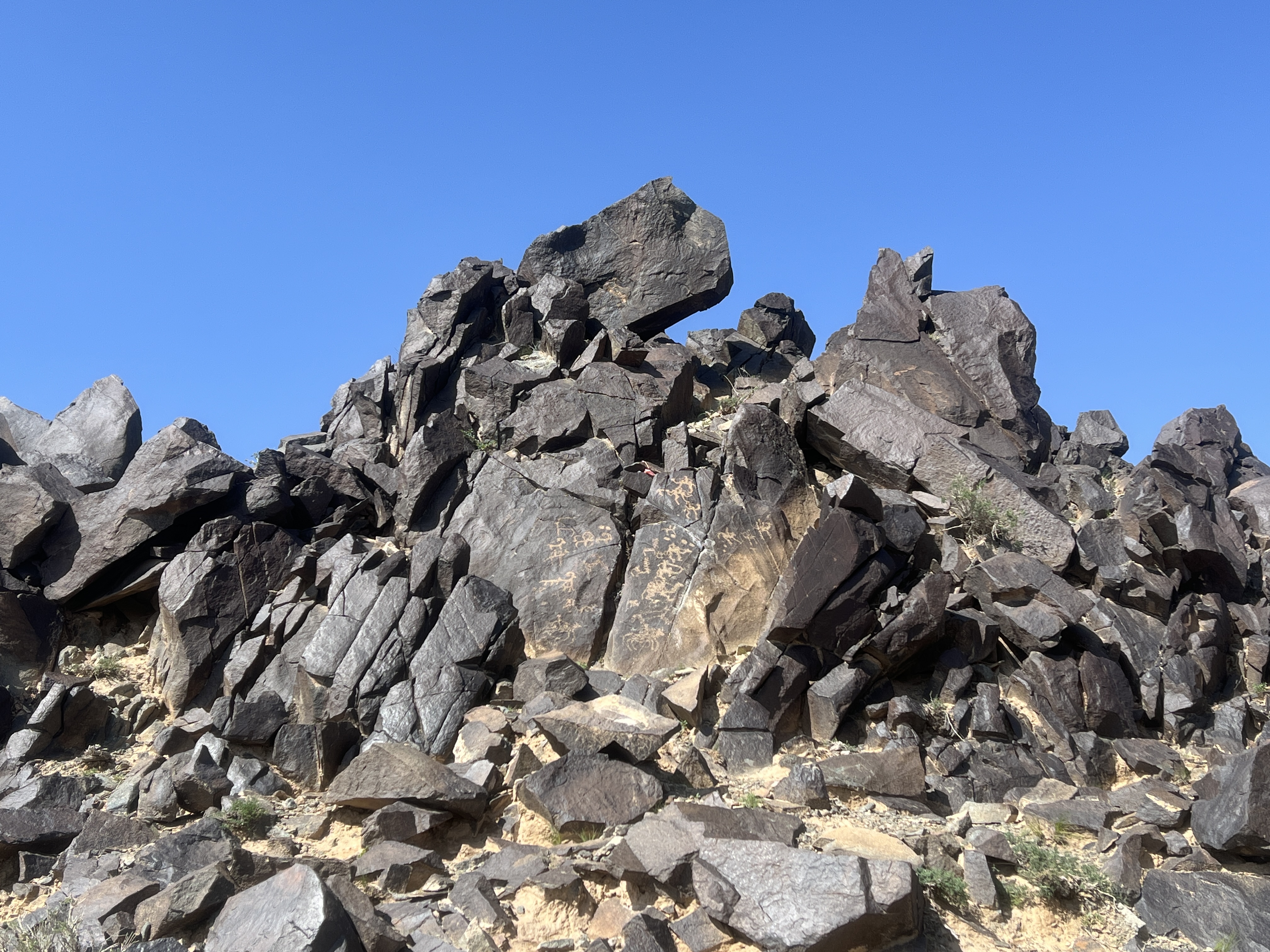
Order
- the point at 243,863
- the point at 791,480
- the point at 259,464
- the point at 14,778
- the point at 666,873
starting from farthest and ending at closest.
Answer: the point at 259,464
the point at 791,480
the point at 14,778
the point at 243,863
the point at 666,873

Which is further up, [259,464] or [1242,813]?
[259,464]

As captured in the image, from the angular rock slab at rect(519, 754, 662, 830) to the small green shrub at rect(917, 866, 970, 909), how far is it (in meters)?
2.60

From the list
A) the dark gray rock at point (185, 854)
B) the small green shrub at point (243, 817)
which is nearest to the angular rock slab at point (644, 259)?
the small green shrub at point (243, 817)

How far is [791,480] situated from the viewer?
45.4 ft

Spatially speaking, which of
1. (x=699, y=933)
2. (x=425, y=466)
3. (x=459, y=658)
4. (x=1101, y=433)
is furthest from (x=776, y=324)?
(x=699, y=933)

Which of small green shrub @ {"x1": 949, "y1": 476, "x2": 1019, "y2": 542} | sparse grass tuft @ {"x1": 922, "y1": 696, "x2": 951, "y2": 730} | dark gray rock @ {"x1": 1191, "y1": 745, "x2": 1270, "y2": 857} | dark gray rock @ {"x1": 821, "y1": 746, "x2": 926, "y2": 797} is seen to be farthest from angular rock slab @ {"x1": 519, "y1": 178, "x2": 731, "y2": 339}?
dark gray rock @ {"x1": 1191, "y1": 745, "x2": 1270, "y2": 857}

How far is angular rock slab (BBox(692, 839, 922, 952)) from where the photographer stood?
6660 mm

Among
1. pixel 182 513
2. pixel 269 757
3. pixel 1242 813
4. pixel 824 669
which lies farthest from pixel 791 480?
pixel 182 513

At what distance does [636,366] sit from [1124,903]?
12.3 metres

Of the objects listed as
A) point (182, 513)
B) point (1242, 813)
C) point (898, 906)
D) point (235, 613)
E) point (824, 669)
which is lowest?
point (898, 906)

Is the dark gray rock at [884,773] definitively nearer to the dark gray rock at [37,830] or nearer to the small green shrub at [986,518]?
the small green shrub at [986,518]

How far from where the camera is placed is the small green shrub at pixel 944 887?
7.74 metres

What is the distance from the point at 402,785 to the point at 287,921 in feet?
9.14

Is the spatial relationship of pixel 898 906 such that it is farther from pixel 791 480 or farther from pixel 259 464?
pixel 259 464
